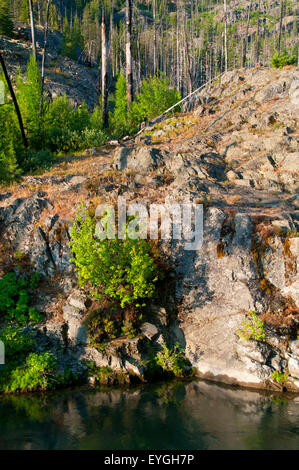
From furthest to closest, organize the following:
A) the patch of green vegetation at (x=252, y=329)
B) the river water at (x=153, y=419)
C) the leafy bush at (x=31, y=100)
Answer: the leafy bush at (x=31, y=100)
the patch of green vegetation at (x=252, y=329)
the river water at (x=153, y=419)

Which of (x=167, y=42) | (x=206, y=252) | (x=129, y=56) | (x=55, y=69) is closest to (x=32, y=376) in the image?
(x=206, y=252)

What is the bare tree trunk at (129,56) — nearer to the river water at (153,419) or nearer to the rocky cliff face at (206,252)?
the rocky cliff face at (206,252)

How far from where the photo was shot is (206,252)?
39.9ft

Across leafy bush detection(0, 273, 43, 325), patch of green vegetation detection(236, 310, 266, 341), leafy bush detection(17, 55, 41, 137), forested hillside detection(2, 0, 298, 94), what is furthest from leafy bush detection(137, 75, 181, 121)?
forested hillside detection(2, 0, 298, 94)

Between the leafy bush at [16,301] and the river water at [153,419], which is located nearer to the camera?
the river water at [153,419]

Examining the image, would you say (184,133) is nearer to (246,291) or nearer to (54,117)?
(54,117)

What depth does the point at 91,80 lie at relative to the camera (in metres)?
58.8

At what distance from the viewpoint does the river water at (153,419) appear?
7180 millimetres

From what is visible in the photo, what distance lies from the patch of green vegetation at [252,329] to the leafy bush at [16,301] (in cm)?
674

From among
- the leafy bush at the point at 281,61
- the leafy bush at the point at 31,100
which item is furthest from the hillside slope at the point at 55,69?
the leafy bush at the point at 281,61

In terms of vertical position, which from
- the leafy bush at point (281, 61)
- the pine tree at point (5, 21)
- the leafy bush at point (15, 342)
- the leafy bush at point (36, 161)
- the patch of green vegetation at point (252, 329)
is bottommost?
the leafy bush at point (15, 342)

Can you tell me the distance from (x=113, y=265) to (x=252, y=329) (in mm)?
4833

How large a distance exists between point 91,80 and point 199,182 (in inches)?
2020

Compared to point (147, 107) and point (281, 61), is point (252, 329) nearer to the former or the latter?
point (147, 107)
